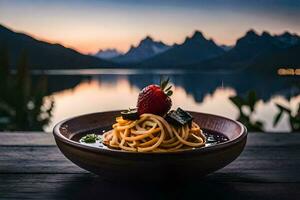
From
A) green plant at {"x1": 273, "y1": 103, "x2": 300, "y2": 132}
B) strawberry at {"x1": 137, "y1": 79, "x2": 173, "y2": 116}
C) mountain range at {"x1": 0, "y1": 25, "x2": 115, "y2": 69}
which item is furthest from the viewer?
mountain range at {"x1": 0, "y1": 25, "x2": 115, "y2": 69}

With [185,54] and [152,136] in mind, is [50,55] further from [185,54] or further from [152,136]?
[152,136]

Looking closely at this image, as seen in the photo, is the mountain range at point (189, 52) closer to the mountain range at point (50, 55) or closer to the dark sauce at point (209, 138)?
the mountain range at point (50, 55)

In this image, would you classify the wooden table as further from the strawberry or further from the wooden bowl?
the strawberry

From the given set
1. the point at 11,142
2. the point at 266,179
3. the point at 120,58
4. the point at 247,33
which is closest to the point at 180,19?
the point at 247,33

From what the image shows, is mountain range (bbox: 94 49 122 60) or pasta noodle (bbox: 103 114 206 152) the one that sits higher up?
pasta noodle (bbox: 103 114 206 152)

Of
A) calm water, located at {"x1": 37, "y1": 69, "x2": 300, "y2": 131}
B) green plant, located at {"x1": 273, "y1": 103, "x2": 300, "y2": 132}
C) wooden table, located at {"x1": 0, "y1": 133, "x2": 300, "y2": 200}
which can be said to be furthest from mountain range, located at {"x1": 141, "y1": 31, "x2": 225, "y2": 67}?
wooden table, located at {"x1": 0, "y1": 133, "x2": 300, "y2": 200}

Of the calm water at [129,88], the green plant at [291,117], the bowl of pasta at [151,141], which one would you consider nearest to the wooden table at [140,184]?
the bowl of pasta at [151,141]

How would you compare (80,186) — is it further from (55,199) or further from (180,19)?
(180,19)
